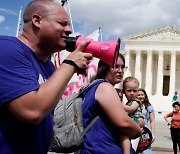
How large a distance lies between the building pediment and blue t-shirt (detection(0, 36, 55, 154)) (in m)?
54.0

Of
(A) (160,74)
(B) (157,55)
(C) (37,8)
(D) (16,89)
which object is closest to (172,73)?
(A) (160,74)

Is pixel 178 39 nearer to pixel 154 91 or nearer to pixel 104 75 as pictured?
pixel 154 91

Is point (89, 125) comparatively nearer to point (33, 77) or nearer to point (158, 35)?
point (33, 77)

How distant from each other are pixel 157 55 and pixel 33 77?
56908 mm

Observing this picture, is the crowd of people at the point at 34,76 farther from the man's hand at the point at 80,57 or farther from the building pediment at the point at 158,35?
the building pediment at the point at 158,35

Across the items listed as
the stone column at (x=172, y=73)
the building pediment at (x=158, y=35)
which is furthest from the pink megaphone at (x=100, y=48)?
the building pediment at (x=158, y=35)

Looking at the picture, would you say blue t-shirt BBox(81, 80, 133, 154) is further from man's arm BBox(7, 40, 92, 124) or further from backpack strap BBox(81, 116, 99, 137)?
man's arm BBox(7, 40, 92, 124)

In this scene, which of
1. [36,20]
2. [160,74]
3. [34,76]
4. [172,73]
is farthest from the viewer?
[160,74]

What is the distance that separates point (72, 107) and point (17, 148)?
108cm

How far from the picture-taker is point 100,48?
1888 millimetres

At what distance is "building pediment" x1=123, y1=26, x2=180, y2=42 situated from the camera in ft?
179

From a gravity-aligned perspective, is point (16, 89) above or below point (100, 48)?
below

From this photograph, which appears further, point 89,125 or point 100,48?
point 89,125

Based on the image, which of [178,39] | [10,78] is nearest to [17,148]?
[10,78]
